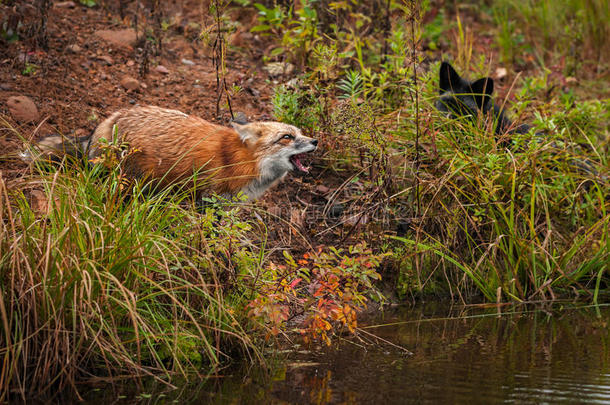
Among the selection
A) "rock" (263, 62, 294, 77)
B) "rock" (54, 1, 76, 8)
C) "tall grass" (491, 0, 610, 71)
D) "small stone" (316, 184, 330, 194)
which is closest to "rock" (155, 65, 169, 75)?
"rock" (263, 62, 294, 77)

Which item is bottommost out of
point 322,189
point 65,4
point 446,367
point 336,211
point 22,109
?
point 446,367

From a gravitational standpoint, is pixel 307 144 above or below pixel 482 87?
below

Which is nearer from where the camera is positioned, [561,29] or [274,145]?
[274,145]

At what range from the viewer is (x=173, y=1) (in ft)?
34.8

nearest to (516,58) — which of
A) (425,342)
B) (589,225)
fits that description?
(589,225)

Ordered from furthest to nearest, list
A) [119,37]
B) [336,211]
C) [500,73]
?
[500,73] → [119,37] → [336,211]

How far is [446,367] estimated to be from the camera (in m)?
4.62

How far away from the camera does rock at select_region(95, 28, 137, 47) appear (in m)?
8.99

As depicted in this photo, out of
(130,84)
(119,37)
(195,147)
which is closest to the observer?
(195,147)

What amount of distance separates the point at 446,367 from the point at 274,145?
2623 millimetres

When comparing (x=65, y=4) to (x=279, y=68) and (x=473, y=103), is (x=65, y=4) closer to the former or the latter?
(x=279, y=68)

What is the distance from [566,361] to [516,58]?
319 inches

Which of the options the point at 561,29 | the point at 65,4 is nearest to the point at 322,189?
the point at 65,4

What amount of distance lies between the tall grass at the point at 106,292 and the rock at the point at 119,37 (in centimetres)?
→ 450
